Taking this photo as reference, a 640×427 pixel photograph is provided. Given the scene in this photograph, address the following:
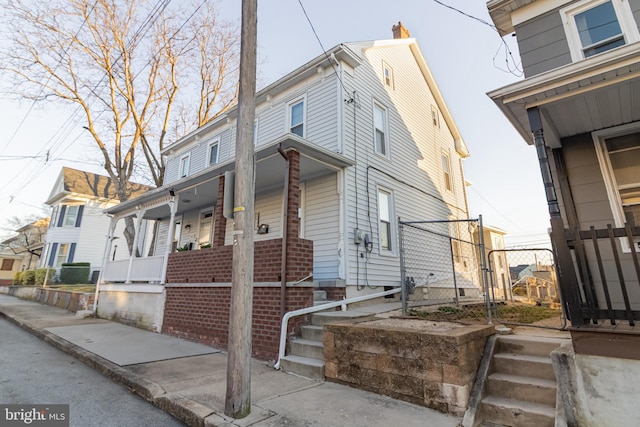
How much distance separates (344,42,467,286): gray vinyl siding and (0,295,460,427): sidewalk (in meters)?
3.27

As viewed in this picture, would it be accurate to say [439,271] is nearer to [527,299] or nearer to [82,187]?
[527,299]

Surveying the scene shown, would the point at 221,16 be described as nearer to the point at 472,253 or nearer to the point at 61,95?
the point at 61,95

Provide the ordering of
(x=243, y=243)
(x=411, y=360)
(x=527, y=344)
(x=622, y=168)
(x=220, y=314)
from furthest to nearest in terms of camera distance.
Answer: (x=220, y=314) → (x=622, y=168) → (x=527, y=344) → (x=411, y=360) → (x=243, y=243)

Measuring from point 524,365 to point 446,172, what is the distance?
1026cm

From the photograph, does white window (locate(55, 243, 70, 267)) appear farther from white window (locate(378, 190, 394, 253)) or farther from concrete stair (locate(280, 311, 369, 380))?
concrete stair (locate(280, 311, 369, 380))

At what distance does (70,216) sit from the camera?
23328 millimetres

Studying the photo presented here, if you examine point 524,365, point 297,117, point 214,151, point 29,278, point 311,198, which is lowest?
point 524,365

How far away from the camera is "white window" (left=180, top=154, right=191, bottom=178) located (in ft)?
44.3

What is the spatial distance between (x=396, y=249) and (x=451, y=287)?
3114 mm

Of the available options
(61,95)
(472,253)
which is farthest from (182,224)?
(472,253)

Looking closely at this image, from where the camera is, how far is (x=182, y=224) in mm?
12148

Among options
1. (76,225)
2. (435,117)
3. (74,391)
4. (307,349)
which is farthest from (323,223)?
(76,225)

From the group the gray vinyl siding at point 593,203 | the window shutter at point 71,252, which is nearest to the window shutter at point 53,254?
the window shutter at point 71,252

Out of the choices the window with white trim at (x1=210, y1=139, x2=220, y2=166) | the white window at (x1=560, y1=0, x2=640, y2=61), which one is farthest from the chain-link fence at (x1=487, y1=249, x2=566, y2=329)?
the window with white trim at (x1=210, y1=139, x2=220, y2=166)
